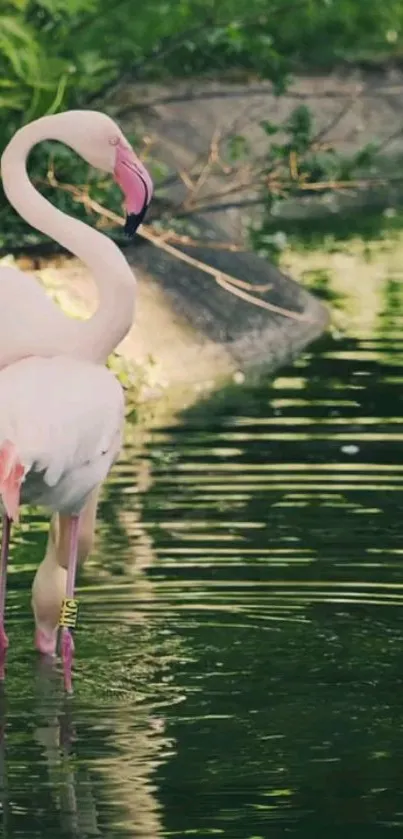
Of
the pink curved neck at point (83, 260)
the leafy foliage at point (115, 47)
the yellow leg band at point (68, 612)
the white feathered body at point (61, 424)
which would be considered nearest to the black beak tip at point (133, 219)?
the pink curved neck at point (83, 260)

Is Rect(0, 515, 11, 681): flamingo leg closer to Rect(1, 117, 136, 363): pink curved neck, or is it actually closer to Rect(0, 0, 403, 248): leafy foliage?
Rect(1, 117, 136, 363): pink curved neck

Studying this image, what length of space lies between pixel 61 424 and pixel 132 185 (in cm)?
90

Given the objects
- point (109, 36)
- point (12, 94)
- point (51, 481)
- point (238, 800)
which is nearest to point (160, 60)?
point (109, 36)

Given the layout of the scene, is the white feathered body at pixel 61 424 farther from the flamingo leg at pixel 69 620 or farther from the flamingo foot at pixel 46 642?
the flamingo foot at pixel 46 642

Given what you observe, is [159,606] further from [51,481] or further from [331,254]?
[331,254]

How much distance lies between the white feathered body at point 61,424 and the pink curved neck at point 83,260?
0.07 meters

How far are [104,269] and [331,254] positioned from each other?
13.0 m

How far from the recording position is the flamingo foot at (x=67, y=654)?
721 cm

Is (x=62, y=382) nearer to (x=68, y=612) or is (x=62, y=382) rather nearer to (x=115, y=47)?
(x=68, y=612)

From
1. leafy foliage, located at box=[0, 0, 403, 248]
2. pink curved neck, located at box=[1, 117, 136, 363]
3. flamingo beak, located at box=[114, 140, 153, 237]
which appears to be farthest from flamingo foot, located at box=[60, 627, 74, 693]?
leafy foliage, located at box=[0, 0, 403, 248]

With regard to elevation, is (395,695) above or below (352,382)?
below

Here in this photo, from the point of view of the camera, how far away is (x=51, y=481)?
6.97 metres

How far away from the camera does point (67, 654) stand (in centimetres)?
729

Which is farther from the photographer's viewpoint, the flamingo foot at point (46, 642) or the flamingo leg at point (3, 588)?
the flamingo foot at point (46, 642)
